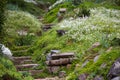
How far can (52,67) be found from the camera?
13.3 meters

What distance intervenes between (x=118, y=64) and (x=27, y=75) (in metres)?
3.92

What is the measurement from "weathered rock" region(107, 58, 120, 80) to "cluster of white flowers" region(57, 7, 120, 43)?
175 inches

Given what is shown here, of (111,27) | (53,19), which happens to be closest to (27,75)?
(111,27)

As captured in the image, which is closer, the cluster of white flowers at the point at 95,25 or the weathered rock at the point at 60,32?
the cluster of white flowers at the point at 95,25

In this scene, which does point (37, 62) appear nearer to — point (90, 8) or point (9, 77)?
point (9, 77)

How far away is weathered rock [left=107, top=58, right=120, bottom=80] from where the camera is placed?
29.0 feet

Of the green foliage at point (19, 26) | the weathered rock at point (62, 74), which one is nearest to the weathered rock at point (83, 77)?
the weathered rock at point (62, 74)

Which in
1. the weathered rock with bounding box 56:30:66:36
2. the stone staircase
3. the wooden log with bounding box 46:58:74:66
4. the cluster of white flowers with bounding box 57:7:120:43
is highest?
the cluster of white flowers with bounding box 57:7:120:43

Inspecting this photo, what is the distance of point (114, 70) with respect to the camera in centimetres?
895

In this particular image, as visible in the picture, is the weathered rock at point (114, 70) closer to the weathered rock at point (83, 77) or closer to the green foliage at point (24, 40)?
the weathered rock at point (83, 77)

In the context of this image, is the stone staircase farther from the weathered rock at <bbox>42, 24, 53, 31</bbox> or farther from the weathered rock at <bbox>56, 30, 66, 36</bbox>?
the weathered rock at <bbox>42, 24, 53, 31</bbox>

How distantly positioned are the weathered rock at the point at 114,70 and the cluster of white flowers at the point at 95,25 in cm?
443

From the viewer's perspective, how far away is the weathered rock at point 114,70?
348 inches

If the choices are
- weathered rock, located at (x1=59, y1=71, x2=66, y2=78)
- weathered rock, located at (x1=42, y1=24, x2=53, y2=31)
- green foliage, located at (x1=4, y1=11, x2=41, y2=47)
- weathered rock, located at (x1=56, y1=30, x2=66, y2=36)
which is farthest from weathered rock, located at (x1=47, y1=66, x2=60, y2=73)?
weathered rock, located at (x1=42, y1=24, x2=53, y2=31)
